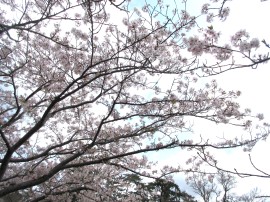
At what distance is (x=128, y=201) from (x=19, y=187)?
12.9ft

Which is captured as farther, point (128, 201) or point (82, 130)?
point (128, 201)

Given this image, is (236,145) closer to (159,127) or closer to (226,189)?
(159,127)

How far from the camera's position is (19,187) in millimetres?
7480

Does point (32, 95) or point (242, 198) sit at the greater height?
point (242, 198)

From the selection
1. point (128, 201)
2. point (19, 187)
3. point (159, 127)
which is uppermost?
point (159, 127)

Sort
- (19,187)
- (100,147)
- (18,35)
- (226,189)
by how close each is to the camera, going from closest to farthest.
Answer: (18,35), (19,187), (100,147), (226,189)

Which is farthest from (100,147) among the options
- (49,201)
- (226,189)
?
(226,189)

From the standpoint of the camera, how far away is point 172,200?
24031 millimetres

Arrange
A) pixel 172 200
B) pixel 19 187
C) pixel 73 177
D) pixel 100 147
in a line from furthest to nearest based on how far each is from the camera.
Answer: pixel 172 200 < pixel 73 177 < pixel 100 147 < pixel 19 187

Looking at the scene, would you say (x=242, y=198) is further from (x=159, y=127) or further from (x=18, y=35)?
(x=18, y=35)

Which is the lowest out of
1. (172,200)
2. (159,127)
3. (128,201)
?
(128,201)

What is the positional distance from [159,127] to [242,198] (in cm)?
2242

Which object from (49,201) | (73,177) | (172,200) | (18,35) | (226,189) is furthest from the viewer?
(226,189)

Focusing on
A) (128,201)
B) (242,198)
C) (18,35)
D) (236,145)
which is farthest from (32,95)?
(242,198)
